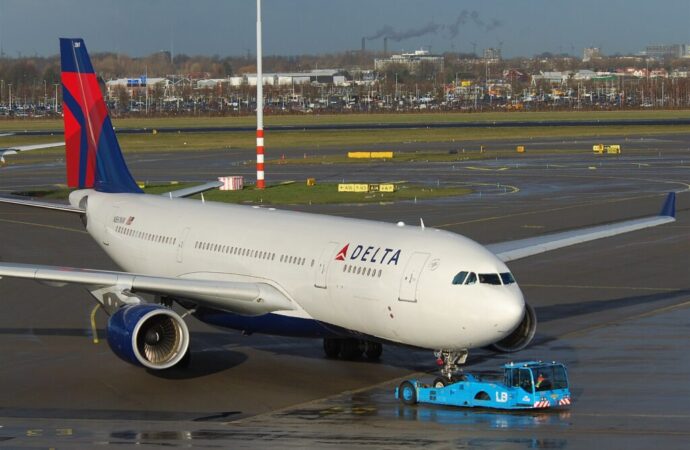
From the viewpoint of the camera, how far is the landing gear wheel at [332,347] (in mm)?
34475

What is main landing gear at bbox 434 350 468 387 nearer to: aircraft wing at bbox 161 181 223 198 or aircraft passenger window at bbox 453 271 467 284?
aircraft passenger window at bbox 453 271 467 284

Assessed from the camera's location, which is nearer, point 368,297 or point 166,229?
point 368,297

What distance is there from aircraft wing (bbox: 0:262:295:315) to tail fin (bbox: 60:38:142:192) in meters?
10.8

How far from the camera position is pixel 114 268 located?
4981 cm

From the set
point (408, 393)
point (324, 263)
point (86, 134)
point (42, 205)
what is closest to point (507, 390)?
point (408, 393)

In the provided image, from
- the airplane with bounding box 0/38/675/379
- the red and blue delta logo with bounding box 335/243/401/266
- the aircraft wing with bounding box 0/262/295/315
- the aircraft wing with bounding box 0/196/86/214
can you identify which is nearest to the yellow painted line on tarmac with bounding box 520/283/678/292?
the airplane with bounding box 0/38/675/379

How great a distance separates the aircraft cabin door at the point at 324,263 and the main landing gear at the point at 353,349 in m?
3.34

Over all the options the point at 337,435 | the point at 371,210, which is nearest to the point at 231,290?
the point at 337,435

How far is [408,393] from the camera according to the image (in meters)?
28.8

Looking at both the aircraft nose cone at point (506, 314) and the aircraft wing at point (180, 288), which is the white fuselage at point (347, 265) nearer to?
the aircraft nose cone at point (506, 314)

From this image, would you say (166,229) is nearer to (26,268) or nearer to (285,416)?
(26,268)

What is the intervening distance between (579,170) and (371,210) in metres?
35.8

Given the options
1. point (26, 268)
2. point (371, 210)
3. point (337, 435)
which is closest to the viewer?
point (337, 435)

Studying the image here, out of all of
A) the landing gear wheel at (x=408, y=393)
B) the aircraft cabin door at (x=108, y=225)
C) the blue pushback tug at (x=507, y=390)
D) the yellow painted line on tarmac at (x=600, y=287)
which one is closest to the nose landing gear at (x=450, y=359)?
the blue pushback tug at (x=507, y=390)
